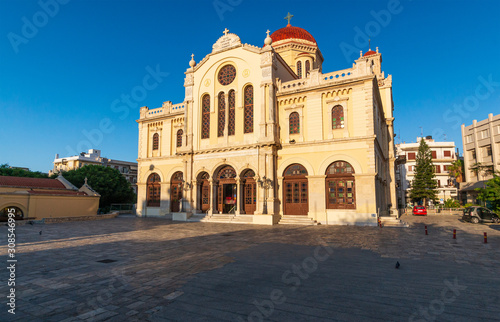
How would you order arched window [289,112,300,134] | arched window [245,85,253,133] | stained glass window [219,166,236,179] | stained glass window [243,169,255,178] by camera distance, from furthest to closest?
stained glass window [219,166,236,179], arched window [245,85,253,133], stained glass window [243,169,255,178], arched window [289,112,300,134]

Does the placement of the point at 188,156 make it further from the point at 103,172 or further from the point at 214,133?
the point at 103,172

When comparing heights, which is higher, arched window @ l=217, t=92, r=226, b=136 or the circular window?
the circular window

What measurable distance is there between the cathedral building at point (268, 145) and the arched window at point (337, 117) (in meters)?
0.07

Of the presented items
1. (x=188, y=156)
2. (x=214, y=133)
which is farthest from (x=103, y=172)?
(x=214, y=133)

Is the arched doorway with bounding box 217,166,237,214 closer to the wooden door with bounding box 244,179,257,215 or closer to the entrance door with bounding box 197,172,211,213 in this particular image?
the entrance door with bounding box 197,172,211,213

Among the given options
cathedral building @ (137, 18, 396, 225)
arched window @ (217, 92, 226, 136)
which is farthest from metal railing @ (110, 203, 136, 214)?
arched window @ (217, 92, 226, 136)

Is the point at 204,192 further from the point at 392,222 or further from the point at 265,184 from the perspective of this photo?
the point at 392,222

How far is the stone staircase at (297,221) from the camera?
19.5 metres

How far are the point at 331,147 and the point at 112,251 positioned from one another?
51.7 ft

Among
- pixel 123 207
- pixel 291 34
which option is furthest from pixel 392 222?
pixel 123 207

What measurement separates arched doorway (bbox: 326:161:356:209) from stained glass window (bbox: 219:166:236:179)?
772 centimetres

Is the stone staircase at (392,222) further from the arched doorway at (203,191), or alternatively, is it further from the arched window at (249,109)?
the arched doorway at (203,191)

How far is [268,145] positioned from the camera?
70.3ft

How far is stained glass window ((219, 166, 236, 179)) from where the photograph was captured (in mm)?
23438
